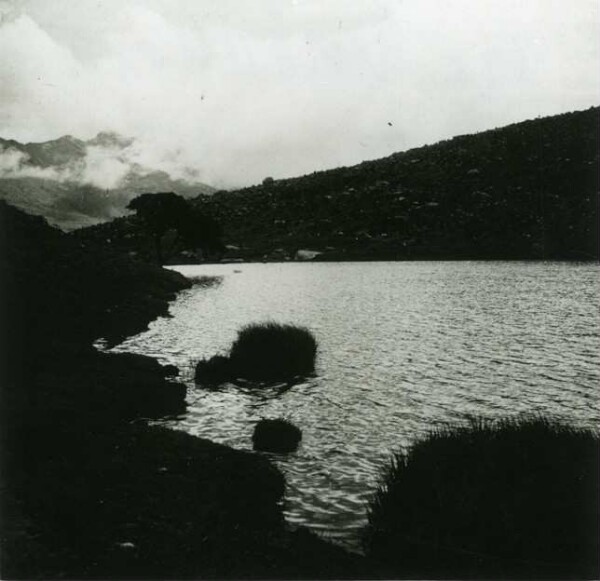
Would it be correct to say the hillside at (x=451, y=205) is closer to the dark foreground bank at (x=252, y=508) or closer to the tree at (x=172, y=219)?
the tree at (x=172, y=219)

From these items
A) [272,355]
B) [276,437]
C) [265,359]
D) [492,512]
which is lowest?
[276,437]

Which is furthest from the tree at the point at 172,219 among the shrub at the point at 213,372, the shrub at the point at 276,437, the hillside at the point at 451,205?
the shrub at the point at 276,437

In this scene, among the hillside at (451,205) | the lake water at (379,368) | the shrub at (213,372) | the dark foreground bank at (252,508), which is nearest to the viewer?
the dark foreground bank at (252,508)

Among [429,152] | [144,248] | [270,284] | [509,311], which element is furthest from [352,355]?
[429,152]

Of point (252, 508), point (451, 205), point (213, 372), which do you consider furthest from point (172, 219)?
point (252, 508)

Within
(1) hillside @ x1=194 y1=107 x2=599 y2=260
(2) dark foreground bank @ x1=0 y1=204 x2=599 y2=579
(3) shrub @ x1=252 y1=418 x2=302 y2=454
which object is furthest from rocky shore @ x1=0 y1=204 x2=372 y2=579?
(1) hillside @ x1=194 y1=107 x2=599 y2=260

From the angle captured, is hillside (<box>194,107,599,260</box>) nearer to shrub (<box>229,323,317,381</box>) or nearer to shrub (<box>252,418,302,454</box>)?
shrub (<box>229,323,317,381</box>)

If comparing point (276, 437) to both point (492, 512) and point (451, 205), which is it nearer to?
point (492, 512)
